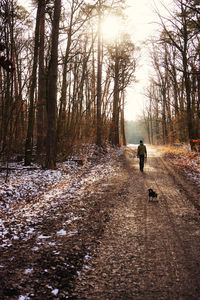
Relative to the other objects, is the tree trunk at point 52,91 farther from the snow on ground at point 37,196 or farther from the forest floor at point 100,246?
the forest floor at point 100,246

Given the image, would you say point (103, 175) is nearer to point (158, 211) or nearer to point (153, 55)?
point (158, 211)

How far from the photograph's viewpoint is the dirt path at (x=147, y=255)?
10.5 feet

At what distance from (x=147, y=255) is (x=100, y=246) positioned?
0.91 m

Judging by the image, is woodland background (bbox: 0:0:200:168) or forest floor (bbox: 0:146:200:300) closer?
forest floor (bbox: 0:146:200:300)

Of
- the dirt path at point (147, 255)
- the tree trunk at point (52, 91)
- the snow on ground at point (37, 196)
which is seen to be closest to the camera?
the dirt path at point (147, 255)

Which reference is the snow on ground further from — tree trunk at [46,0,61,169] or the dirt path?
the dirt path

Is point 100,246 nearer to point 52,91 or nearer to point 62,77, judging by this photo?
point 52,91

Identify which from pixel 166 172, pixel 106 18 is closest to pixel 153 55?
pixel 106 18

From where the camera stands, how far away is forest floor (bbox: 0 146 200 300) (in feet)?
10.6

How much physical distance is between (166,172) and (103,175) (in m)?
3.66

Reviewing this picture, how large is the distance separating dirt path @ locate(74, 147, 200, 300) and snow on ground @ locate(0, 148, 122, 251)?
1.14 meters

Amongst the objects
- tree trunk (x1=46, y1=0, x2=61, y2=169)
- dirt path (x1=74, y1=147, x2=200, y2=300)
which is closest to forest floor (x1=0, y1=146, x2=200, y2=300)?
dirt path (x1=74, y1=147, x2=200, y2=300)

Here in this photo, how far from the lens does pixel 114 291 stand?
3178mm

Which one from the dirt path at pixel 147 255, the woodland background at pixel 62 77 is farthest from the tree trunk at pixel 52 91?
the dirt path at pixel 147 255
